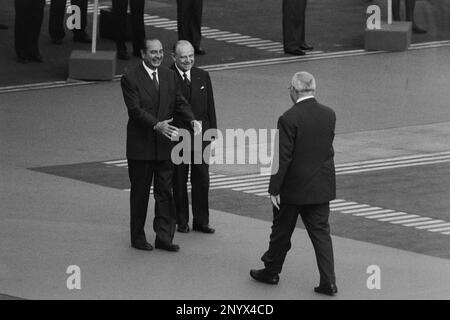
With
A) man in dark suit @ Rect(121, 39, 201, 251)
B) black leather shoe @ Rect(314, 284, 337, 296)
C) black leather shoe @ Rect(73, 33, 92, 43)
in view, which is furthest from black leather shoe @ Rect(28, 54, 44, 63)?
black leather shoe @ Rect(314, 284, 337, 296)

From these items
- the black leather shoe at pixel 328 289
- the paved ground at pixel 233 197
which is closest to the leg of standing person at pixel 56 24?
the paved ground at pixel 233 197

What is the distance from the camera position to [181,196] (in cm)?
1390

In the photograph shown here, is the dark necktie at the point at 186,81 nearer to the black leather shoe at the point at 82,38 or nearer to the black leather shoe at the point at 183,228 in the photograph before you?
the black leather shoe at the point at 183,228

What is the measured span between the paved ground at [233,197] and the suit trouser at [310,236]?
0.20 metres

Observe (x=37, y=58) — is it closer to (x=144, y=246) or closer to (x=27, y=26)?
(x=27, y=26)

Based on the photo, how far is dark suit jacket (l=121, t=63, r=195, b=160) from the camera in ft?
43.0

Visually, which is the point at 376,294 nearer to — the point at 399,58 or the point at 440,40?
the point at 399,58

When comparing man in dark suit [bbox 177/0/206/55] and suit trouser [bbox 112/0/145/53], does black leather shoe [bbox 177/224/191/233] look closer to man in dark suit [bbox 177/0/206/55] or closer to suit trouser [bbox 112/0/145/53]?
suit trouser [bbox 112/0/145/53]

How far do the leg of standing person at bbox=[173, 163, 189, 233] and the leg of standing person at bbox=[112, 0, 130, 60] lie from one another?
8559 millimetres

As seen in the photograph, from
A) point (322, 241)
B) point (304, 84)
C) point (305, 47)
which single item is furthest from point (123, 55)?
point (322, 241)

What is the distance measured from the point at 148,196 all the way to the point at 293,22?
9.75 metres

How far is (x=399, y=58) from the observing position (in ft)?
74.1

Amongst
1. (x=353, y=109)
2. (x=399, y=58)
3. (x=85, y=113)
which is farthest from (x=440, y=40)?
(x=85, y=113)
